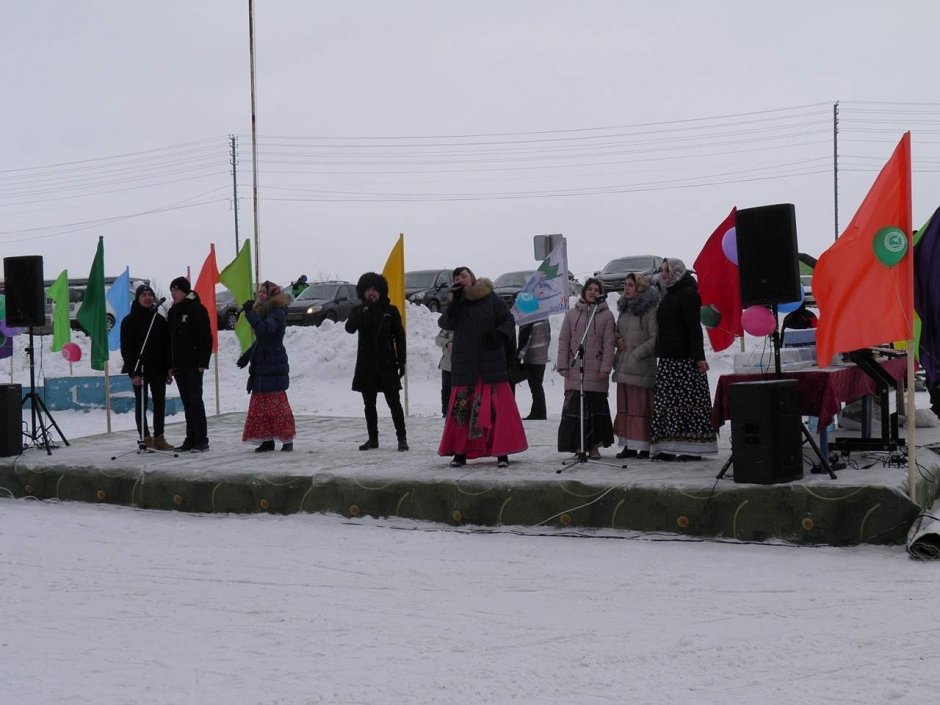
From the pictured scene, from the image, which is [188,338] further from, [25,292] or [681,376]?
[681,376]

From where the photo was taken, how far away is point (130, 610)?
5.46 metres

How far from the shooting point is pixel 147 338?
9.92 metres

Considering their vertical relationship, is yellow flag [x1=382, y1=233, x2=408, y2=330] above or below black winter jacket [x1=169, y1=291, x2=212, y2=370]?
above

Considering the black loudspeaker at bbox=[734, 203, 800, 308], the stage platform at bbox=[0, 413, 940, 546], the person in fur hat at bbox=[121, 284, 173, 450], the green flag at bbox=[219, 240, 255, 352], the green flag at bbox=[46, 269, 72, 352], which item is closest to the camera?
the stage platform at bbox=[0, 413, 940, 546]

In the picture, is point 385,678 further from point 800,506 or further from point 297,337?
point 297,337

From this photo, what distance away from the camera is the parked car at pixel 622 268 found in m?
26.5

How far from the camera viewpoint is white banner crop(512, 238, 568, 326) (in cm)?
1220

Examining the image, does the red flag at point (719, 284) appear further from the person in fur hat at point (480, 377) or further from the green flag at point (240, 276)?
the green flag at point (240, 276)

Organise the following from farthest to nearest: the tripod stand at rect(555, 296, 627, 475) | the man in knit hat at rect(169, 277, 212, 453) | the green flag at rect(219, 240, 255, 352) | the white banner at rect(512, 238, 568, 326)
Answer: the green flag at rect(219, 240, 255, 352)
the white banner at rect(512, 238, 568, 326)
the man in knit hat at rect(169, 277, 212, 453)
the tripod stand at rect(555, 296, 627, 475)

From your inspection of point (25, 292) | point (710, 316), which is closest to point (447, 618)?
point (710, 316)

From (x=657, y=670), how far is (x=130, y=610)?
2759 mm

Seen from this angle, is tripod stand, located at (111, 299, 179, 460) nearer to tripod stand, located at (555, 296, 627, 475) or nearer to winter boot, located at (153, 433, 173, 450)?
winter boot, located at (153, 433, 173, 450)

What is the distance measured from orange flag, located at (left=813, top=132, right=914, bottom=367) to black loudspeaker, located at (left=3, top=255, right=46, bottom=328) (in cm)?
760

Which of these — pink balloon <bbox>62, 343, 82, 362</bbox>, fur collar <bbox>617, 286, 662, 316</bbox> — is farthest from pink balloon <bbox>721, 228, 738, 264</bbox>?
pink balloon <bbox>62, 343, 82, 362</bbox>
